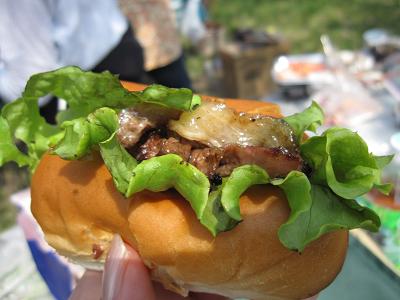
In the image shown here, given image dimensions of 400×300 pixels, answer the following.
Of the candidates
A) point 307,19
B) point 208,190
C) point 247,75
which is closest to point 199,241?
point 208,190

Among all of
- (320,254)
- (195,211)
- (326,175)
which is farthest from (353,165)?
(195,211)

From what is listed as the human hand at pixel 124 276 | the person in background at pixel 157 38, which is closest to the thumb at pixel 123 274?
the human hand at pixel 124 276

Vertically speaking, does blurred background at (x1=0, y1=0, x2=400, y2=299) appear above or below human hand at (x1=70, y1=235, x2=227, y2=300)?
below

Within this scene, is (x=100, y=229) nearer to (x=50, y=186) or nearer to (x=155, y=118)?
(x=50, y=186)

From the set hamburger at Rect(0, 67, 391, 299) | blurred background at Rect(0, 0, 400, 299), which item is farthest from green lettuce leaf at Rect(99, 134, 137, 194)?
blurred background at Rect(0, 0, 400, 299)

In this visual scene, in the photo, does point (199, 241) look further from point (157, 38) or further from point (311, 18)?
point (311, 18)

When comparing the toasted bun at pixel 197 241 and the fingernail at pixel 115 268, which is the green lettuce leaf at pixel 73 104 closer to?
the toasted bun at pixel 197 241

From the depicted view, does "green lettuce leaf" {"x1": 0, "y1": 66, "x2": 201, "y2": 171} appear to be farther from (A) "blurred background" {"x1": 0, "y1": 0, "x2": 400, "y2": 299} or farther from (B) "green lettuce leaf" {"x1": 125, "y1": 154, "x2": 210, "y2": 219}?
(A) "blurred background" {"x1": 0, "y1": 0, "x2": 400, "y2": 299}
